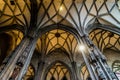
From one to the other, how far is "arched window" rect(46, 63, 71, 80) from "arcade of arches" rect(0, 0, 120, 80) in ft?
0.92

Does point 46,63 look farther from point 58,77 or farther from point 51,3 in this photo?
point 51,3

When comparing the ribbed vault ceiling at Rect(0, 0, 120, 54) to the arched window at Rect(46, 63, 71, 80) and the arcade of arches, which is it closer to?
the arcade of arches

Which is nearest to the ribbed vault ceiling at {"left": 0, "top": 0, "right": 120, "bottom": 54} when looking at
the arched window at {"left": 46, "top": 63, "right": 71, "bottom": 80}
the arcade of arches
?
the arcade of arches

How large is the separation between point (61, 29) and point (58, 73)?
6.64m

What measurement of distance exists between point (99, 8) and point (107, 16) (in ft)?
4.08

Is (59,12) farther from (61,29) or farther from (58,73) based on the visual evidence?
(58,73)

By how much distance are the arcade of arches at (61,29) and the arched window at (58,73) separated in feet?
0.92

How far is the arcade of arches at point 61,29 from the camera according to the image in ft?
51.7

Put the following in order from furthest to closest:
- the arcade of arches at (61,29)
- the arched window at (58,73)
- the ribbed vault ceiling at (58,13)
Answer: the arched window at (58,73) < the ribbed vault ceiling at (58,13) < the arcade of arches at (61,29)

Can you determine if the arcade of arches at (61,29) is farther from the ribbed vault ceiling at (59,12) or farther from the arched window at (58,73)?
the arched window at (58,73)

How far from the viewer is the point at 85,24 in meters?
16.7

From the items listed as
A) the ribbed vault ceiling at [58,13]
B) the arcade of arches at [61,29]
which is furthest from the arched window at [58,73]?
the ribbed vault ceiling at [58,13]

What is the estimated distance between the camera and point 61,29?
17172mm

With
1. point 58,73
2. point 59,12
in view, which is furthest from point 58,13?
point 58,73
